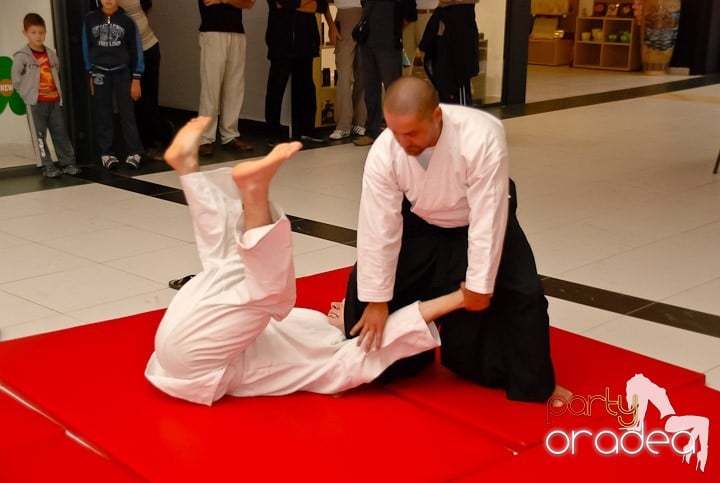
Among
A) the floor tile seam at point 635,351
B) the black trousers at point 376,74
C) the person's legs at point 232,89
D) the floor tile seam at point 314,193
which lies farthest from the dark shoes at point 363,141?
the floor tile seam at point 635,351

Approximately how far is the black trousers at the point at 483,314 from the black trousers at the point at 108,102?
3726mm

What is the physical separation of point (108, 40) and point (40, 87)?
520 millimetres

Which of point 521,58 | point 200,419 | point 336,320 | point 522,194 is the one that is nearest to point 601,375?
point 336,320

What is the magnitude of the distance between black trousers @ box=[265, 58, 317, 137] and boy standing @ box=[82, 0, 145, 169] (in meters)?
1.17

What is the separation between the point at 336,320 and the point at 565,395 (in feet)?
2.54

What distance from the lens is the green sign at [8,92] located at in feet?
19.8

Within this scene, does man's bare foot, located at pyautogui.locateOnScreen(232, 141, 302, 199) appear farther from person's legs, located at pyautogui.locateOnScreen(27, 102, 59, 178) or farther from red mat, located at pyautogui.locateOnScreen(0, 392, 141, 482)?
person's legs, located at pyautogui.locateOnScreen(27, 102, 59, 178)

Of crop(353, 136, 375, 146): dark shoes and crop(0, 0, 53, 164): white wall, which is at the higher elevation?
crop(0, 0, 53, 164): white wall

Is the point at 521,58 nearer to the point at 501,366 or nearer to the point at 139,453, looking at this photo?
the point at 501,366

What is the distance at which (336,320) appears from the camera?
3.11 meters

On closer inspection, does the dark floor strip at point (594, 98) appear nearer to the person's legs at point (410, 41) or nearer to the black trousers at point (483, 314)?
the person's legs at point (410, 41)

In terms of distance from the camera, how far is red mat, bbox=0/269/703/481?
7.95 ft

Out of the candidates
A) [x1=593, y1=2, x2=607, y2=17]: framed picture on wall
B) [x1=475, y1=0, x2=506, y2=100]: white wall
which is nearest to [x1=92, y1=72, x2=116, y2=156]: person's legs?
[x1=475, y1=0, x2=506, y2=100]: white wall

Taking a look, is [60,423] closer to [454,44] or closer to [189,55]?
[454,44]
